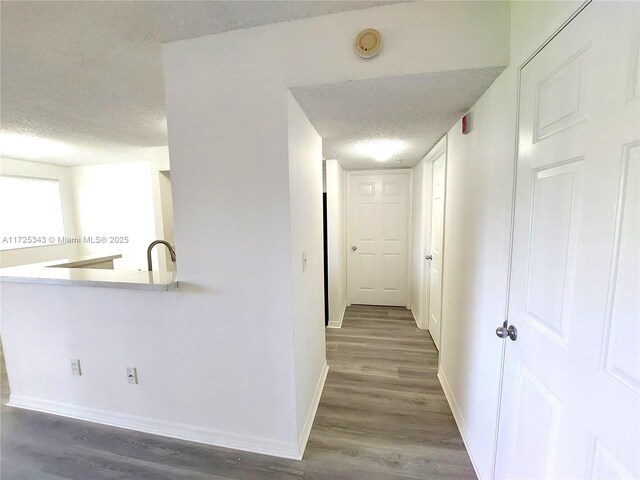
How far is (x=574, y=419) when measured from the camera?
0.75 m

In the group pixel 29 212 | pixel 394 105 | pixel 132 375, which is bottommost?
pixel 132 375

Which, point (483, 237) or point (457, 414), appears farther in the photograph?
point (457, 414)

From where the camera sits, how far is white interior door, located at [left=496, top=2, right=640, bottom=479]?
0.60m

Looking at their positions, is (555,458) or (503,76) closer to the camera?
(555,458)

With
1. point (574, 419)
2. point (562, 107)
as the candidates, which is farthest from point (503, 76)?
point (574, 419)

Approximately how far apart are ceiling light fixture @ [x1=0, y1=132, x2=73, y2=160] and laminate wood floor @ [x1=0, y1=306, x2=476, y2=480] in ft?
8.11

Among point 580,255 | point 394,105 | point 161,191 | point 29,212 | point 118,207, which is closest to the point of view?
point 580,255

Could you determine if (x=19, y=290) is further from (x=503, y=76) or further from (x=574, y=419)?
(x=503, y=76)

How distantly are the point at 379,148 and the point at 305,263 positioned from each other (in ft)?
5.08

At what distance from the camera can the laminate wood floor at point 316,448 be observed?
1.41m

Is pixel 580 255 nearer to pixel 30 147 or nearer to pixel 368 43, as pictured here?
pixel 368 43

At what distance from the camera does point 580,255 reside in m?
0.74

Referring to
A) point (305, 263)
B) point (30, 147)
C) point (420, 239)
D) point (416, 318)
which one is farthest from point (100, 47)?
point (416, 318)

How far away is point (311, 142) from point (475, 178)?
107 centimetres
